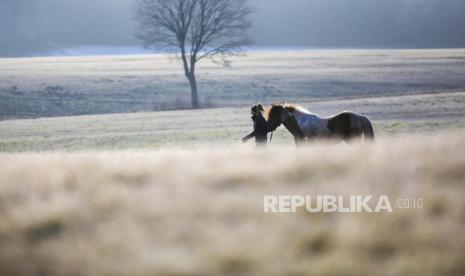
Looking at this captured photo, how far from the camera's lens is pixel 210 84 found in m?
55.1

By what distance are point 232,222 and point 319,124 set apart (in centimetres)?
656

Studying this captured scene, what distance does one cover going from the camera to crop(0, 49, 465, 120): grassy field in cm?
4625

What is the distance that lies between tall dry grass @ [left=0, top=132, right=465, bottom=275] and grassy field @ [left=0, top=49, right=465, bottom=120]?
36779mm

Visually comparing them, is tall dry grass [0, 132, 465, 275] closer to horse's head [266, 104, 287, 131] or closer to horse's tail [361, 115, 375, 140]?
horse's tail [361, 115, 375, 140]

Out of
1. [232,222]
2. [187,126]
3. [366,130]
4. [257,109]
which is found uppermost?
[257,109]

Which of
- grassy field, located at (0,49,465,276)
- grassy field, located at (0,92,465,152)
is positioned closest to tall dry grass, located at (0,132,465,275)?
grassy field, located at (0,49,465,276)

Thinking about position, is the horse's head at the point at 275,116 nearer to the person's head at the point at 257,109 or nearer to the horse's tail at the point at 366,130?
the person's head at the point at 257,109

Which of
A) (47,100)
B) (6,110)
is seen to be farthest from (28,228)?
(47,100)

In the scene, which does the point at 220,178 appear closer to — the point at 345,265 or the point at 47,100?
the point at 345,265

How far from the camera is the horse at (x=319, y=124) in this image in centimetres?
1175

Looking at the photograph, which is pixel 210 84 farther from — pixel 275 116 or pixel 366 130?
pixel 366 130

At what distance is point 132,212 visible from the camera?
608 centimetres

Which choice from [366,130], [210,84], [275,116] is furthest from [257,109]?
[210,84]

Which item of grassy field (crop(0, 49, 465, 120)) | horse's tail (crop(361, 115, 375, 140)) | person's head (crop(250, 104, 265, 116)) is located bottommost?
grassy field (crop(0, 49, 465, 120))
